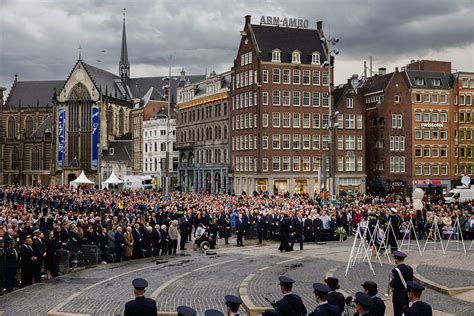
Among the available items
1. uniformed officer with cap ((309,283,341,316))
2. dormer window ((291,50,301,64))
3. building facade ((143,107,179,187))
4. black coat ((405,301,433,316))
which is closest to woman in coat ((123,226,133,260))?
uniformed officer with cap ((309,283,341,316))

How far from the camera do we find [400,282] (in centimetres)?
1191

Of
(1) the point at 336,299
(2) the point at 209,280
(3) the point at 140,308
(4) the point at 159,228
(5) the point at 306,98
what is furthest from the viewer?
(5) the point at 306,98

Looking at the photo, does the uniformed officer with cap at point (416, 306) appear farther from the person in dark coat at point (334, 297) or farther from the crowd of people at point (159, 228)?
the crowd of people at point (159, 228)

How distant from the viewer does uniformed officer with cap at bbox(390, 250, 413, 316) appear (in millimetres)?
11852

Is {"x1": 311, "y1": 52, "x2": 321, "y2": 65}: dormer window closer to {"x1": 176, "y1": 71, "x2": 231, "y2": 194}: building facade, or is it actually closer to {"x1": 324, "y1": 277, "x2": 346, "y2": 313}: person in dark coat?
{"x1": 176, "y1": 71, "x2": 231, "y2": 194}: building facade

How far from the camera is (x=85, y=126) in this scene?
112375 mm

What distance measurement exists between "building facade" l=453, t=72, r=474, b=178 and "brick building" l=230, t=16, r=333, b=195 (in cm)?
1744

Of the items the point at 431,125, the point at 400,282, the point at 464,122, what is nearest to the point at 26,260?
the point at 400,282

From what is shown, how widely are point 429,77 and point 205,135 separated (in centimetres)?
2960

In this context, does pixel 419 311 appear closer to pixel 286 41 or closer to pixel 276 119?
pixel 276 119

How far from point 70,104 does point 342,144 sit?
64148 millimetres

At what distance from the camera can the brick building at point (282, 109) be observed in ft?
216

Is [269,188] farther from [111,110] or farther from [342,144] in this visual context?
[111,110]

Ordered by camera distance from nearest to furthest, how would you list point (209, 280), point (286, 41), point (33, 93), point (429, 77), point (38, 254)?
point (209, 280)
point (38, 254)
point (286, 41)
point (429, 77)
point (33, 93)
